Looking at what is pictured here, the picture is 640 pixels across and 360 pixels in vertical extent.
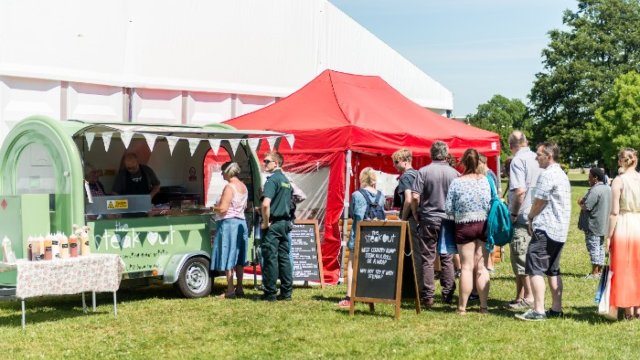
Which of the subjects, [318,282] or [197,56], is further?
[197,56]

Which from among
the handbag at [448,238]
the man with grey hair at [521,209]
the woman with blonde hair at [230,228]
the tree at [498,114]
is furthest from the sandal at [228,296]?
the tree at [498,114]

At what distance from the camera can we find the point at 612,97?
6034 cm

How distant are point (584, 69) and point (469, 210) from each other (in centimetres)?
5334

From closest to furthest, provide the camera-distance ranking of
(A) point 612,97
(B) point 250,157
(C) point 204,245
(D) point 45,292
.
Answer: (D) point 45,292 < (C) point 204,245 < (B) point 250,157 < (A) point 612,97

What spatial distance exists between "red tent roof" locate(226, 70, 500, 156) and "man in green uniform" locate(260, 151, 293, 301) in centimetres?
225

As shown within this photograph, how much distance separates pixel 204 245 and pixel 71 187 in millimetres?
1998

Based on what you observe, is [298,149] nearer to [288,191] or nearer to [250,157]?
[250,157]

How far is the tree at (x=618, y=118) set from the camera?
2323 inches

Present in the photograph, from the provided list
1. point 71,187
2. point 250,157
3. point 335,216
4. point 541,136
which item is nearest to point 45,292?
point 71,187

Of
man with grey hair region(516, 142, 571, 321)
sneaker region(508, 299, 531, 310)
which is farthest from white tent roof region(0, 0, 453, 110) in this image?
man with grey hair region(516, 142, 571, 321)

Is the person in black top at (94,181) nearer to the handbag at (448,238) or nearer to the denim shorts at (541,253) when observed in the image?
the handbag at (448,238)

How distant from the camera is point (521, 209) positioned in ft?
30.5

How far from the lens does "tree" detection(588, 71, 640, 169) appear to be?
59.0 m

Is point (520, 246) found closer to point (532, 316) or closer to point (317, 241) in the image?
point (532, 316)
